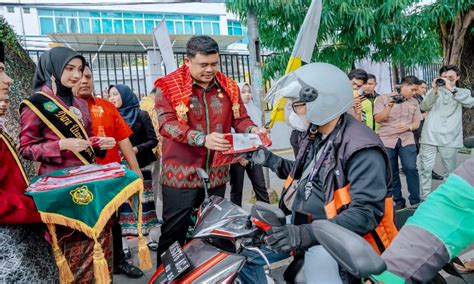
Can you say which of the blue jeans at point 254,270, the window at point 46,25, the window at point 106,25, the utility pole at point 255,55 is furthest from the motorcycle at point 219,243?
the window at point 46,25

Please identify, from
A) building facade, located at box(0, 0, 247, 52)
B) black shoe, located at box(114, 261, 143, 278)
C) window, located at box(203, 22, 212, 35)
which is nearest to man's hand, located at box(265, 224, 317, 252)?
black shoe, located at box(114, 261, 143, 278)

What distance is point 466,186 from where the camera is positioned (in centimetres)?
102

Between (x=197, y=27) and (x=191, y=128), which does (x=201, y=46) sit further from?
(x=197, y=27)

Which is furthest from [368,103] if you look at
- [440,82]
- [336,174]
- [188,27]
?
[188,27]

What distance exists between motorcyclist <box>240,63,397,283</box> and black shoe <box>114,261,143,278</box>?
1.71m

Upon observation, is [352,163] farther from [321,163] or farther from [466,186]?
[466,186]

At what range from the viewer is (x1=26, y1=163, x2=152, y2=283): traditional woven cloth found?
1.93 meters

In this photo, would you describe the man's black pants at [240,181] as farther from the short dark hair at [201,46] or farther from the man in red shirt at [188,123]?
the short dark hair at [201,46]

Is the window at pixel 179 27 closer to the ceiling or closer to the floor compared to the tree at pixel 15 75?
closer to the ceiling

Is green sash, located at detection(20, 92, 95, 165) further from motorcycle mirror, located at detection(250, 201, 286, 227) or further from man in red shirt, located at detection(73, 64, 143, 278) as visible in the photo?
motorcycle mirror, located at detection(250, 201, 286, 227)

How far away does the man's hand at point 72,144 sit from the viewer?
2369 millimetres

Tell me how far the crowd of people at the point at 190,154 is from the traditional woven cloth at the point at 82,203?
0.21 feet

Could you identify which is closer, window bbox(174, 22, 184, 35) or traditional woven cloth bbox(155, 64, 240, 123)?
traditional woven cloth bbox(155, 64, 240, 123)

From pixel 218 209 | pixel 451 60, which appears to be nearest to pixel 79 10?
pixel 451 60
